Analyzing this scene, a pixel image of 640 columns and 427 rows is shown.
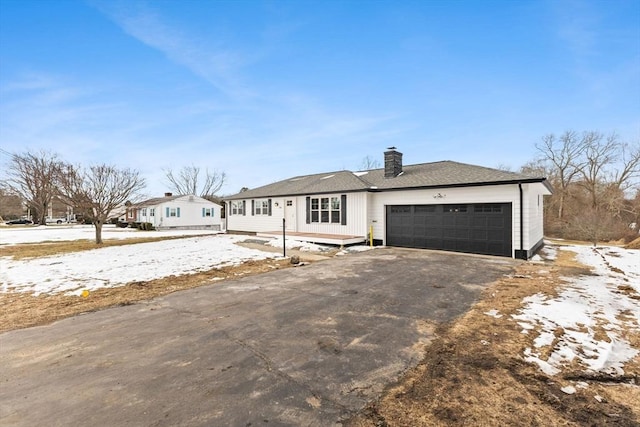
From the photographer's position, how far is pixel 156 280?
7.67 m

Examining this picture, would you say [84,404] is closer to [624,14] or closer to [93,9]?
[93,9]

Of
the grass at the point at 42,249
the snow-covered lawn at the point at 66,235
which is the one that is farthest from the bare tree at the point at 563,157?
the grass at the point at 42,249

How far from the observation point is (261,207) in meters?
19.2

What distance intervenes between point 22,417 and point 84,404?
1.34 feet

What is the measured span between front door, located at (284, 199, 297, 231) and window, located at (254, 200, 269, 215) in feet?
6.02

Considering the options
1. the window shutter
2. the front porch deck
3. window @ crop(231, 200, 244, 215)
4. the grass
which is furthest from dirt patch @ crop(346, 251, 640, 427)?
window @ crop(231, 200, 244, 215)

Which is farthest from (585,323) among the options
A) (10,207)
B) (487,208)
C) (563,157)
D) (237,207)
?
(10,207)

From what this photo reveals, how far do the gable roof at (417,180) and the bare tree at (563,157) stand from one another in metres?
22.5

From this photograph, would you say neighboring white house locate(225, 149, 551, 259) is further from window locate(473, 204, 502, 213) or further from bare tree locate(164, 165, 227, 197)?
bare tree locate(164, 165, 227, 197)

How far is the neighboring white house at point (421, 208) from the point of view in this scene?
416 inches

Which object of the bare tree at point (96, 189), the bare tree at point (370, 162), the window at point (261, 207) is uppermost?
the bare tree at point (370, 162)

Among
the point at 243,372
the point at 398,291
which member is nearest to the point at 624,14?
the point at 398,291

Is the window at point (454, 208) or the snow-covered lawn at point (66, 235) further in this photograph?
the snow-covered lawn at point (66, 235)

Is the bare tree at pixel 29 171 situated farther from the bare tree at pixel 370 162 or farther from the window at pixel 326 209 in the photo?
the bare tree at pixel 370 162
